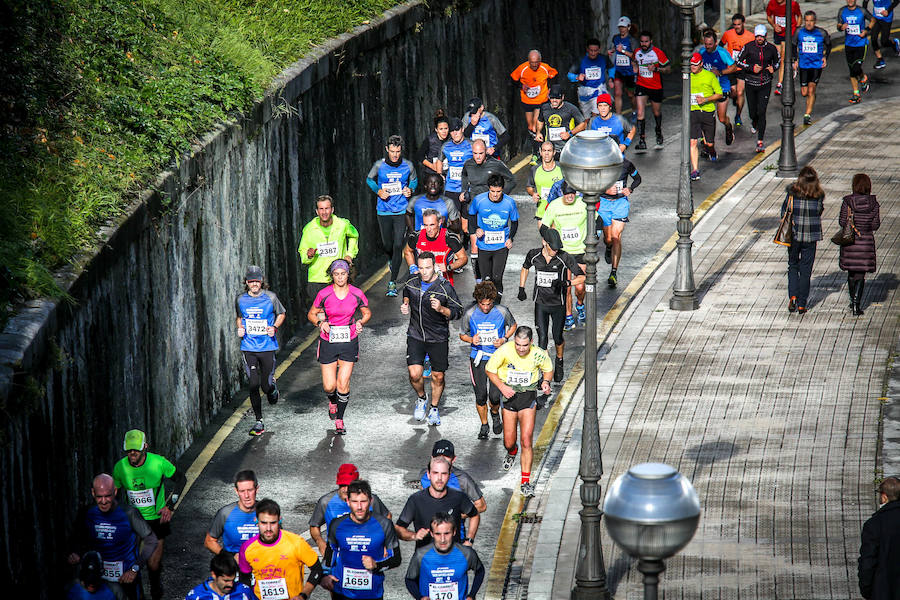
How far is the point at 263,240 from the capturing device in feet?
66.3

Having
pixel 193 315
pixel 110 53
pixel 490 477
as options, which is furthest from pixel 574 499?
pixel 110 53

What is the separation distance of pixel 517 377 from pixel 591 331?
7.90 ft

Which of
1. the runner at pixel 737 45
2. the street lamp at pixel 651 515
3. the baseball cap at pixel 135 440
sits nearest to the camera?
the street lamp at pixel 651 515

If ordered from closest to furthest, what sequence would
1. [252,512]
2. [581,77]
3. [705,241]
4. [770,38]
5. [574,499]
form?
[252,512] < [574,499] < [705,241] < [581,77] < [770,38]

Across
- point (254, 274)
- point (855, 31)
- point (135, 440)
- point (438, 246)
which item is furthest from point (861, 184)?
point (855, 31)

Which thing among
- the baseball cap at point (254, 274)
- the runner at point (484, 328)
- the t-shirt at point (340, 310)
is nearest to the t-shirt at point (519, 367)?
the runner at point (484, 328)

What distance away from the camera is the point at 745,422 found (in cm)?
1656

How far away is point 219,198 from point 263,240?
165 cm

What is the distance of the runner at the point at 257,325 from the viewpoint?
1684 cm

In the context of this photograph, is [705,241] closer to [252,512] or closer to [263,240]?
[263,240]

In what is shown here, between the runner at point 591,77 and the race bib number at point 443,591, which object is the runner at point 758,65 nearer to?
the runner at point 591,77

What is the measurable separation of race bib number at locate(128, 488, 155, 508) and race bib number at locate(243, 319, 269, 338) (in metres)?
3.94

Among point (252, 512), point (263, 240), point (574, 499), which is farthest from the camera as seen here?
point (263, 240)

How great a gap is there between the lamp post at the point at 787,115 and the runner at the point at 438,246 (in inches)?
346
